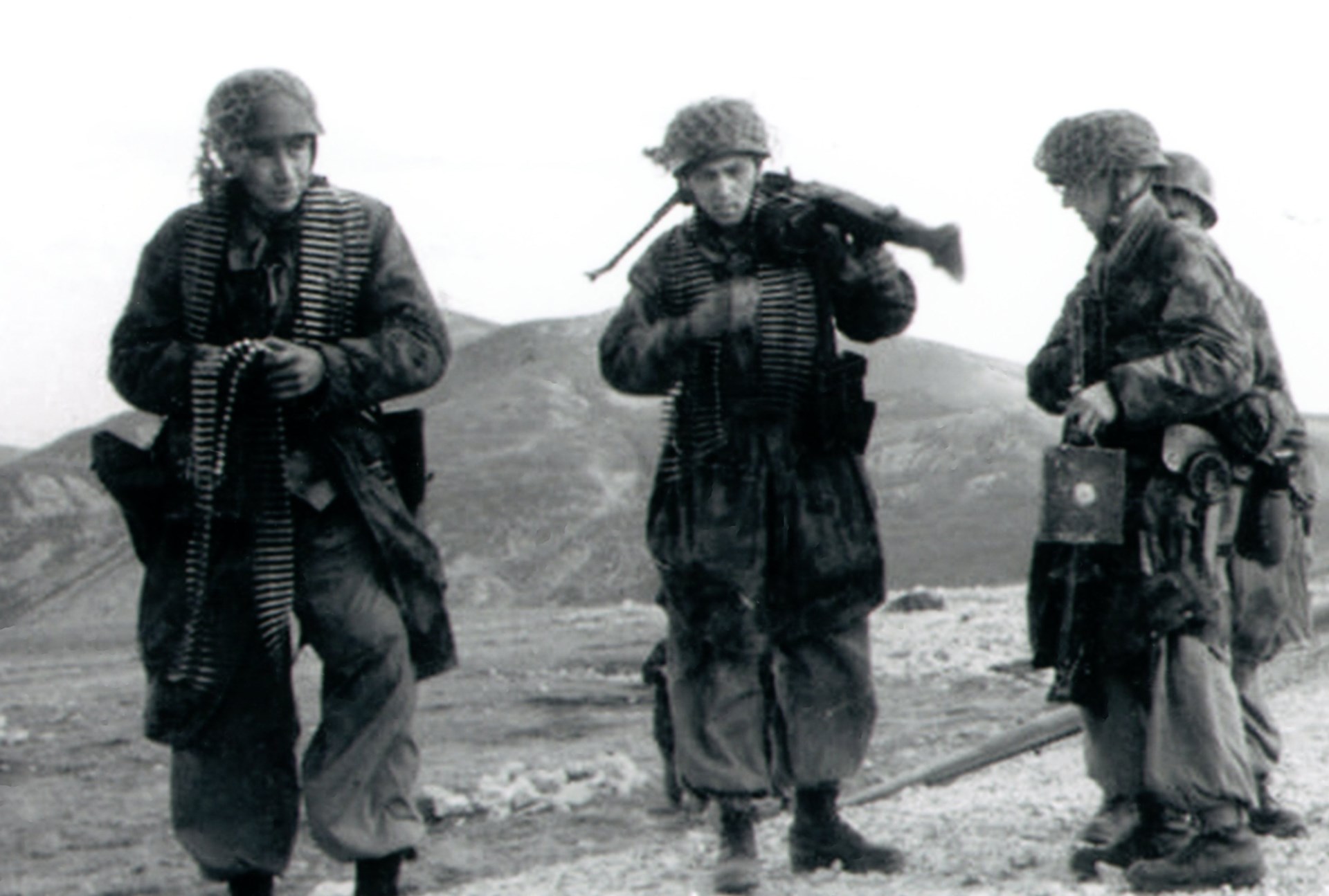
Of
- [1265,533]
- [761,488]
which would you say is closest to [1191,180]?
[1265,533]

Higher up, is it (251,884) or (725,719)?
(725,719)

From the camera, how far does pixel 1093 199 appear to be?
602 centimetres

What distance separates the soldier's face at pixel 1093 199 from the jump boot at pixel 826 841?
5.71 feet

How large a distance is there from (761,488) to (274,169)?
5.44 ft

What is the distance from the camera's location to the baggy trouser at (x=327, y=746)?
5.43 metres

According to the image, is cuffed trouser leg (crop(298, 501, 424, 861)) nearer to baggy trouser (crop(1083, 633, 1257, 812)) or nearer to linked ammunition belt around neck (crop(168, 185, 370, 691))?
linked ammunition belt around neck (crop(168, 185, 370, 691))

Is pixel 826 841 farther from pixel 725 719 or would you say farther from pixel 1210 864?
pixel 1210 864

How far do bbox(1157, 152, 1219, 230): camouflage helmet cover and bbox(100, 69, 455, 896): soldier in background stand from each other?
8.84 feet

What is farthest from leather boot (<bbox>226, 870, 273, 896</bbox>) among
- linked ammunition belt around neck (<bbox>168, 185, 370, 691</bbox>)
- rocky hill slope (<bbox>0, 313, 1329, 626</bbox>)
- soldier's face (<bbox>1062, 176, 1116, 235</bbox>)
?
rocky hill slope (<bbox>0, 313, 1329, 626</bbox>)

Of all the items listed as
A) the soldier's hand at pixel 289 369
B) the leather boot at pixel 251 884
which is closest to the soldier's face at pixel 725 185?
the soldier's hand at pixel 289 369

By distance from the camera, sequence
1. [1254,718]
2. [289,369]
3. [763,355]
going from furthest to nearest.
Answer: [1254,718] → [763,355] → [289,369]

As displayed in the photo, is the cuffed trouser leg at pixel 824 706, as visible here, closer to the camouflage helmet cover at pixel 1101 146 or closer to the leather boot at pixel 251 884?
the camouflage helmet cover at pixel 1101 146

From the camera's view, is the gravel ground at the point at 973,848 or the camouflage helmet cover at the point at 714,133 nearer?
the gravel ground at the point at 973,848

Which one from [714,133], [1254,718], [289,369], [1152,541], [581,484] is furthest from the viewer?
[581,484]
